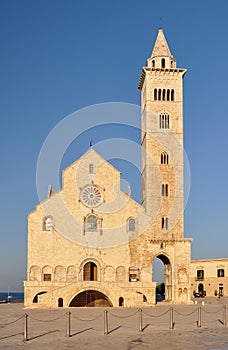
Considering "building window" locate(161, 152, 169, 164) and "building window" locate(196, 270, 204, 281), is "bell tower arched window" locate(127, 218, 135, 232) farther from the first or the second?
"building window" locate(196, 270, 204, 281)

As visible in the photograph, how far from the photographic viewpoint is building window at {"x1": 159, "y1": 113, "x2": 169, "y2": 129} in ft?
191

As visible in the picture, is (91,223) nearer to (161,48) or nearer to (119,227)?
(119,227)

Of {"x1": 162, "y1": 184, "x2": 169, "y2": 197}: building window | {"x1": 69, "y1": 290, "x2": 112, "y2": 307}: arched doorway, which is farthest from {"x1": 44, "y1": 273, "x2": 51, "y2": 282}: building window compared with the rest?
{"x1": 162, "y1": 184, "x2": 169, "y2": 197}: building window

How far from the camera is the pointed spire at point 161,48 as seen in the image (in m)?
60.2

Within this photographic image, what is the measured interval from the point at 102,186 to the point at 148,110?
33.4ft

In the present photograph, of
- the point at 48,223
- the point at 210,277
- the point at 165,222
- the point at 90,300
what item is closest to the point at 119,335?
the point at 90,300

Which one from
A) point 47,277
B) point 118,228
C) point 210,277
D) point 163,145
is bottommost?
point 210,277

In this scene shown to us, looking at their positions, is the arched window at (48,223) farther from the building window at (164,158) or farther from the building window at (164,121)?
the building window at (164,121)

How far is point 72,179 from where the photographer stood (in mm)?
53625

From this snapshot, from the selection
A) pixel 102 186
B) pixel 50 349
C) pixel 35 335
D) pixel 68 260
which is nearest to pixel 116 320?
pixel 35 335

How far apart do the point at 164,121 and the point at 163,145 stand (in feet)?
8.49

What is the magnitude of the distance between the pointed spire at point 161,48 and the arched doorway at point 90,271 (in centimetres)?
2343

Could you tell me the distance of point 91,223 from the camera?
Result: 175 ft

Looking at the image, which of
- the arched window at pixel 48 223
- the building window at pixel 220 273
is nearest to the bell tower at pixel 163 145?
the arched window at pixel 48 223
